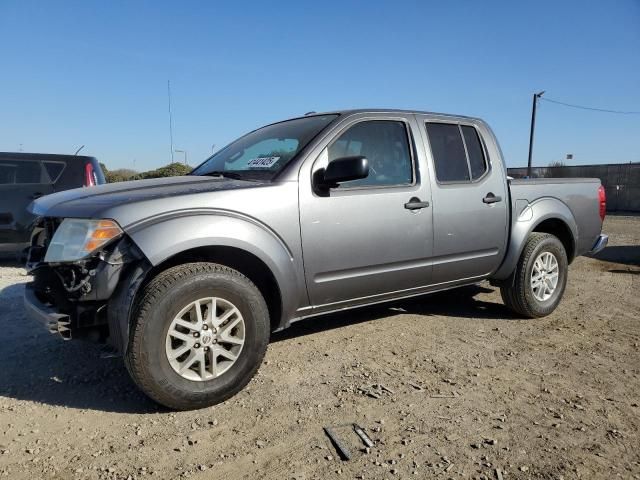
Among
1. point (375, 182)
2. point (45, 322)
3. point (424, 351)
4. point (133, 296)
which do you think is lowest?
point (424, 351)

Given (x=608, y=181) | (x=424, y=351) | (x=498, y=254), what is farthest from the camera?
(x=608, y=181)

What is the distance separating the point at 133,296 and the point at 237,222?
75 cm

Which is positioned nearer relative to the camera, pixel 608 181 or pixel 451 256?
pixel 451 256

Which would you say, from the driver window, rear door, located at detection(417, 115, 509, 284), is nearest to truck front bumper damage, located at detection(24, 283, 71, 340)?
the driver window

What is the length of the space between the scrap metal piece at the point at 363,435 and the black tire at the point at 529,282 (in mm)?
2608

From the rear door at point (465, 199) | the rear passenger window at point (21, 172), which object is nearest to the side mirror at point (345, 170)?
the rear door at point (465, 199)

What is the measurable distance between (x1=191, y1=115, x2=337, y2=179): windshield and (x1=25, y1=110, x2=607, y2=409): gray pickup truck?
0.06 feet

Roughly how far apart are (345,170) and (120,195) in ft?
4.71

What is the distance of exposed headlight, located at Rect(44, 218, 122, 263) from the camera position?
261 cm

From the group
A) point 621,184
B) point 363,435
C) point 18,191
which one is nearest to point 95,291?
point 363,435

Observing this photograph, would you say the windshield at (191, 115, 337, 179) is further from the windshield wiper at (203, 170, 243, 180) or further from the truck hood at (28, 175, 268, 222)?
the truck hood at (28, 175, 268, 222)

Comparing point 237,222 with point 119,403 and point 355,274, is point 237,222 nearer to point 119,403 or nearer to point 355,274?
point 355,274

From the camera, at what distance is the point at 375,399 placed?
292cm

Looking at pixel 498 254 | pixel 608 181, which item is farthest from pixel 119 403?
pixel 608 181
